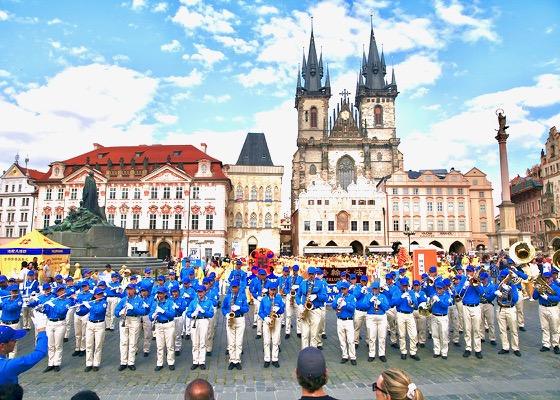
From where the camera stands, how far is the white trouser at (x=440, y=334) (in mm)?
8805

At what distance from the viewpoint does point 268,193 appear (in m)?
54.1

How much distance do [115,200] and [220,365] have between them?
47.1 meters

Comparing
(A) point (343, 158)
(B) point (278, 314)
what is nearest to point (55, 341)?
(B) point (278, 314)

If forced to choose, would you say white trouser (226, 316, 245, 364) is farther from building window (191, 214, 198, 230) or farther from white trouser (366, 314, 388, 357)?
building window (191, 214, 198, 230)

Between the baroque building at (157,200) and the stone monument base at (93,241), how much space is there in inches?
1007

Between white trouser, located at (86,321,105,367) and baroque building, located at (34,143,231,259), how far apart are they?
41197mm

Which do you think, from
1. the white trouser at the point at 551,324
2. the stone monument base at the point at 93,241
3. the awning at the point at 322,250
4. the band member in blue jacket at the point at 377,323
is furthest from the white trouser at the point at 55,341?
the awning at the point at 322,250

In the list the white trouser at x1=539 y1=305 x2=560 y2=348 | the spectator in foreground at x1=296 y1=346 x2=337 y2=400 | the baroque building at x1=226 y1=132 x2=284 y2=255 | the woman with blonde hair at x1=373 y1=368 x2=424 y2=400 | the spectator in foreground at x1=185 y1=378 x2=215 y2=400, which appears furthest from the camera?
the baroque building at x1=226 y1=132 x2=284 y2=255

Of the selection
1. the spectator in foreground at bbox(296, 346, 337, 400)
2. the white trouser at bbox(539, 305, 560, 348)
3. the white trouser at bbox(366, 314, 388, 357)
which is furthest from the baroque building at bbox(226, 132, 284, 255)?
the spectator in foreground at bbox(296, 346, 337, 400)

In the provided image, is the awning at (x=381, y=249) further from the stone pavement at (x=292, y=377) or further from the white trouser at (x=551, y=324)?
the white trouser at (x=551, y=324)

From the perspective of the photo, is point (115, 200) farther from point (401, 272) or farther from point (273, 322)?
point (273, 322)

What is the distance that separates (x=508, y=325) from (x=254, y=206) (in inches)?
1797

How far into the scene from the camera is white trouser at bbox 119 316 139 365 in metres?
8.05

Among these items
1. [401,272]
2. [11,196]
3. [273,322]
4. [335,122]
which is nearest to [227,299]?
[273,322]
